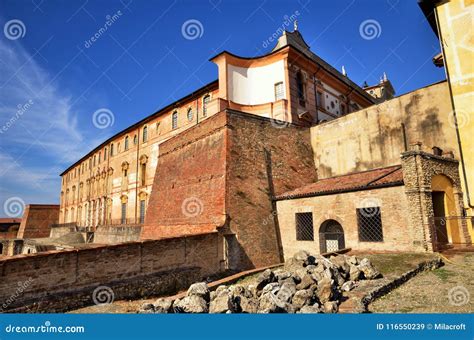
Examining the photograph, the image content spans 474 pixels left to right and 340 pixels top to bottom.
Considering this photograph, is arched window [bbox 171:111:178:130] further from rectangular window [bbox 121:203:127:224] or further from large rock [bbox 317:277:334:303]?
large rock [bbox 317:277:334:303]

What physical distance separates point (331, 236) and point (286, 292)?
7.21 metres

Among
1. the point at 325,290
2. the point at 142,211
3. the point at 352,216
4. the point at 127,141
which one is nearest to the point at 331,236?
the point at 352,216

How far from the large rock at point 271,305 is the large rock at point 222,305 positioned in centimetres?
58

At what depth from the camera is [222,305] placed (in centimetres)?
569

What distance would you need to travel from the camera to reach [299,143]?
16500mm

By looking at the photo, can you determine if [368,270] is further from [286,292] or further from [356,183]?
[356,183]

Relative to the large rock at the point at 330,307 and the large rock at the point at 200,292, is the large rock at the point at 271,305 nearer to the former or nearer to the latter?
the large rock at the point at 330,307

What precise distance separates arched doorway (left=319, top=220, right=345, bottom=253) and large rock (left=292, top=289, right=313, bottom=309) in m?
6.89

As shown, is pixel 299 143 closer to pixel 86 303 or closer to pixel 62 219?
pixel 86 303

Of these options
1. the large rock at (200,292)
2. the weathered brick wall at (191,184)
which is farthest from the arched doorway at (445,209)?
the large rock at (200,292)

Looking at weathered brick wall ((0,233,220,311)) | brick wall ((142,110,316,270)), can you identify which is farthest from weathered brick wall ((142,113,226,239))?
weathered brick wall ((0,233,220,311))

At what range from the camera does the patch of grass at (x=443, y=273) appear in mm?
7277

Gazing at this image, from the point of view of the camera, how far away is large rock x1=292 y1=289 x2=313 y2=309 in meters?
5.56

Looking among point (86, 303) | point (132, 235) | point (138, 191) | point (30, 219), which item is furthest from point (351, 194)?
point (30, 219)
